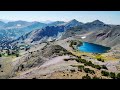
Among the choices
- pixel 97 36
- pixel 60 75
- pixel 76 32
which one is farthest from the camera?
pixel 76 32
